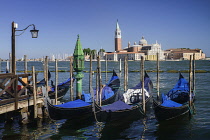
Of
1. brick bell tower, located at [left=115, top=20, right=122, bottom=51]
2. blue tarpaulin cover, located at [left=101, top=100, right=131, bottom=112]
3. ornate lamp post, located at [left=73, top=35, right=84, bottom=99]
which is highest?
brick bell tower, located at [left=115, top=20, right=122, bottom=51]

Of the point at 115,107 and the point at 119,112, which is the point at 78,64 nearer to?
the point at 115,107

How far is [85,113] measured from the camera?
757cm

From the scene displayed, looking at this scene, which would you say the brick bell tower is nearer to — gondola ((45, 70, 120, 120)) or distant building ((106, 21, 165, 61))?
distant building ((106, 21, 165, 61))

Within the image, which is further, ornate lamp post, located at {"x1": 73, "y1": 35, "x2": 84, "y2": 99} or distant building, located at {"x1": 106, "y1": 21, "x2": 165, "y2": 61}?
distant building, located at {"x1": 106, "y1": 21, "x2": 165, "y2": 61}

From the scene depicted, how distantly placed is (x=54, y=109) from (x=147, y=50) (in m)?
96.9

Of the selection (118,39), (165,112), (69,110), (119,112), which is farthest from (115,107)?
(118,39)

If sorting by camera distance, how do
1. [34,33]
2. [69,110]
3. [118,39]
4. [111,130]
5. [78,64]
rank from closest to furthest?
1. [34,33]
2. [111,130]
3. [69,110]
4. [78,64]
5. [118,39]

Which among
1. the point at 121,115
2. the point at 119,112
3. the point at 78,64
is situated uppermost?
the point at 78,64

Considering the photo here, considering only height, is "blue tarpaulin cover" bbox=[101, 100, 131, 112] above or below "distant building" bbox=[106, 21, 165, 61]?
below

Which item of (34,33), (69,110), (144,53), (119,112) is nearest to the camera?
(34,33)

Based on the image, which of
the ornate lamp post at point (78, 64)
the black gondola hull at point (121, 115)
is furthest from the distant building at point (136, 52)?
the black gondola hull at point (121, 115)

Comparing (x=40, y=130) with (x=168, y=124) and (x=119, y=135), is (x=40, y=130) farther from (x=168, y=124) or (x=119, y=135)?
(x=168, y=124)

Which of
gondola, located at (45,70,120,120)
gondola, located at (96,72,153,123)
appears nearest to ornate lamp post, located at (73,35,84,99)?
gondola, located at (45,70,120,120)

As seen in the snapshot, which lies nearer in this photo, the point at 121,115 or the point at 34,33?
the point at 34,33
